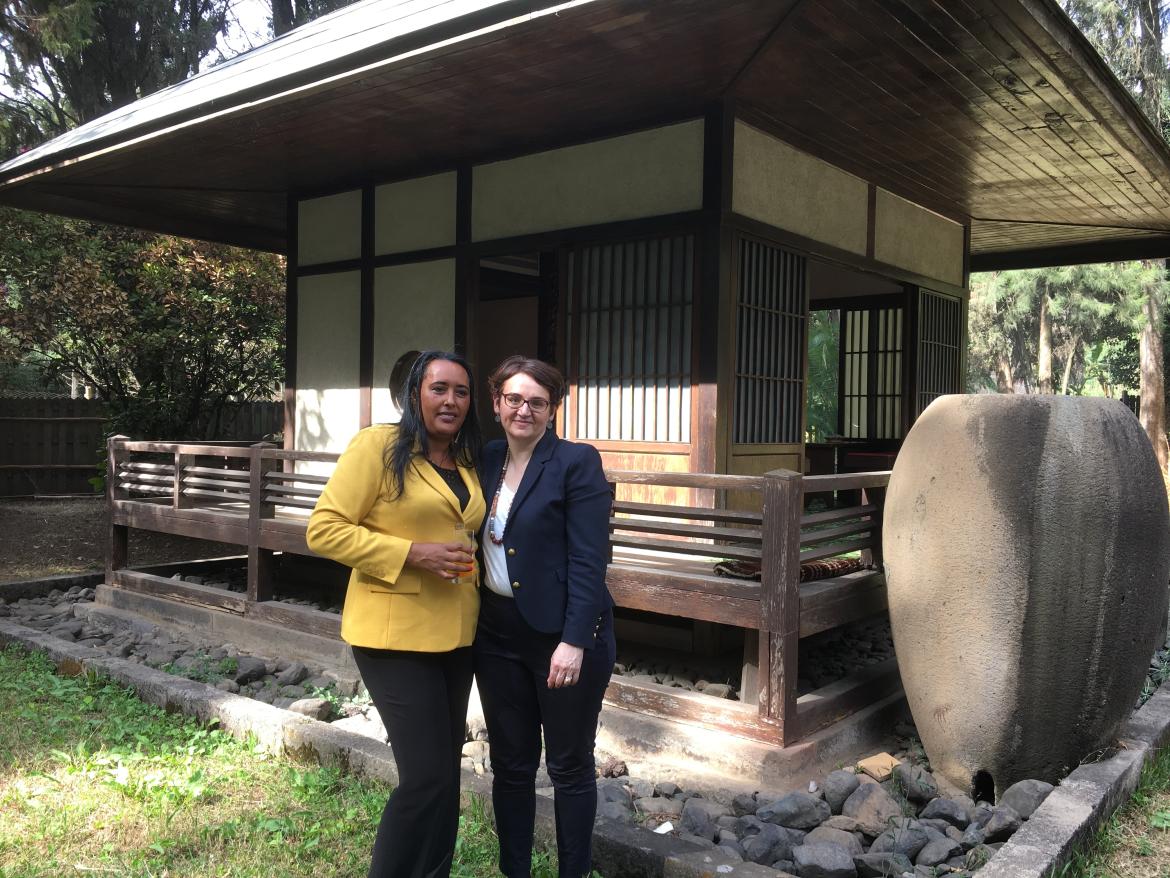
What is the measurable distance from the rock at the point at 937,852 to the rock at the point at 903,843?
27 mm

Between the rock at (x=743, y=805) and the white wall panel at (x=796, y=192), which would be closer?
the rock at (x=743, y=805)

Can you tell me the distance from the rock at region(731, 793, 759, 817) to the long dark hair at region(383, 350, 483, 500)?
2.15 metres

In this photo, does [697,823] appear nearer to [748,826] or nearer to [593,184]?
[748,826]

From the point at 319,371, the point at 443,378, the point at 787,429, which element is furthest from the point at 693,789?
the point at 319,371

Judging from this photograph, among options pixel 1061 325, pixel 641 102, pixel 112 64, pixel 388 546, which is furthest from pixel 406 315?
pixel 1061 325

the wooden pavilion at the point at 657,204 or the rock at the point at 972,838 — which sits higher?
the wooden pavilion at the point at 657,204

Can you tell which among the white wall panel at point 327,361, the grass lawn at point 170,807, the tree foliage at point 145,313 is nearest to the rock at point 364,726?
the grass lawn at point 170,807

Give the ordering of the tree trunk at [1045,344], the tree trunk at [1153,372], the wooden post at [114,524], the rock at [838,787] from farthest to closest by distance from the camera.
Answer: the tree trunk at [1045,344] → the tree trunk at [1153,372] → the wooden post at [114,524] → the rock at [838,787]

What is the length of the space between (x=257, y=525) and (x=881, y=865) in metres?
4.94

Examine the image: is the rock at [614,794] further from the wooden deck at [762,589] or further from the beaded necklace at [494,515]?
the beaded necklace at [494,515]

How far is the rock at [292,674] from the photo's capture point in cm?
584

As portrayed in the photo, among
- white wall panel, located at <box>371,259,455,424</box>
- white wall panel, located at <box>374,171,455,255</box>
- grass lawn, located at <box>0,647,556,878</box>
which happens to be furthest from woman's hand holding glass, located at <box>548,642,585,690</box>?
white wall panel, located at <box>374,171,455,255</box>

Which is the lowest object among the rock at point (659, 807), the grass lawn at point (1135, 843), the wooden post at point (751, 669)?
the rock at point (659, 807)

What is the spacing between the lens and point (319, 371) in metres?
8.48
